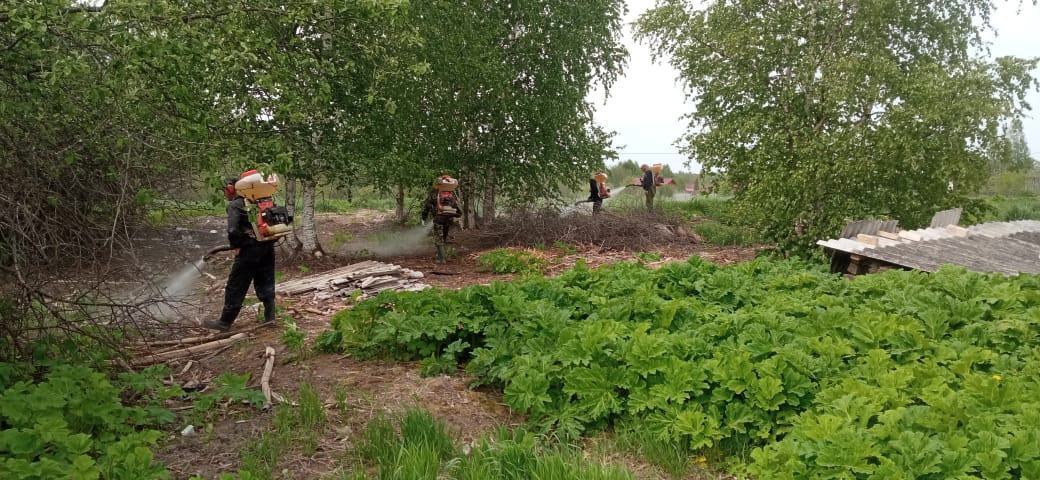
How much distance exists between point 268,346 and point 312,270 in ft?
16.0

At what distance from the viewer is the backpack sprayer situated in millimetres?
6105

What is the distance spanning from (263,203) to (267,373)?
2.02 metres

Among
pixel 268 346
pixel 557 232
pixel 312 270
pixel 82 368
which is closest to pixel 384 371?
pixel 268 346

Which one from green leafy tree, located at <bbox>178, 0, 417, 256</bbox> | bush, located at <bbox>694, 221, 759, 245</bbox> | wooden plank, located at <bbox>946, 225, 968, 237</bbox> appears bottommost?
bush, located at <bbox>694, 221, 759, 245</bbox>

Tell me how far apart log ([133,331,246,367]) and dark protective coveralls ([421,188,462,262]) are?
5.16 metres

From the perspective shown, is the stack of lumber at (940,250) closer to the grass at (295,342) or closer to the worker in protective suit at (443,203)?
the worker in protective suit at (443,203)

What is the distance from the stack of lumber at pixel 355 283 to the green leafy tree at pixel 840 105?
6.12m

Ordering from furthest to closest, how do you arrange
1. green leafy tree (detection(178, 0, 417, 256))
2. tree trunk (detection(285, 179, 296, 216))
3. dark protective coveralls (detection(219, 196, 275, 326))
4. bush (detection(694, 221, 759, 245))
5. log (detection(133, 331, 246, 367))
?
bush (detection(694, 221, 759, 245)) < tree trunk (detection(285, 179, 296, 216)) < dark protective coveralls (detection(219, 196, 275, 326)) < log (detection(133, 331, 246, 367)) < green leafy tree (detection(178, 0, 417, 256))

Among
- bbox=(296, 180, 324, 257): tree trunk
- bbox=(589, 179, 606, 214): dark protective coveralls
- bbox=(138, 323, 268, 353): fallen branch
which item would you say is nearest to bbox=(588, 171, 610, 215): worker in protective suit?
bbox=(589, 179, 606, 214): dark protective coveralls

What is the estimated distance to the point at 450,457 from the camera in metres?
3.73

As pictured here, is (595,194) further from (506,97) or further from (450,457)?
(450,457)

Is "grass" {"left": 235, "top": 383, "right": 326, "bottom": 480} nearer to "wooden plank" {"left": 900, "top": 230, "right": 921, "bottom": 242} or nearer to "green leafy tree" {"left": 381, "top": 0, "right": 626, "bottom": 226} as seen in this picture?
"green leafy tree" {"left": 381, "top": 0, "right": 626, "bottom": 226}

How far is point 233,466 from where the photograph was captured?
11.8ft

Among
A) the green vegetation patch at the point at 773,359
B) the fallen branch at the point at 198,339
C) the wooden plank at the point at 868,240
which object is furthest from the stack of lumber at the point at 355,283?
the wooden plank at the point at 868,240
